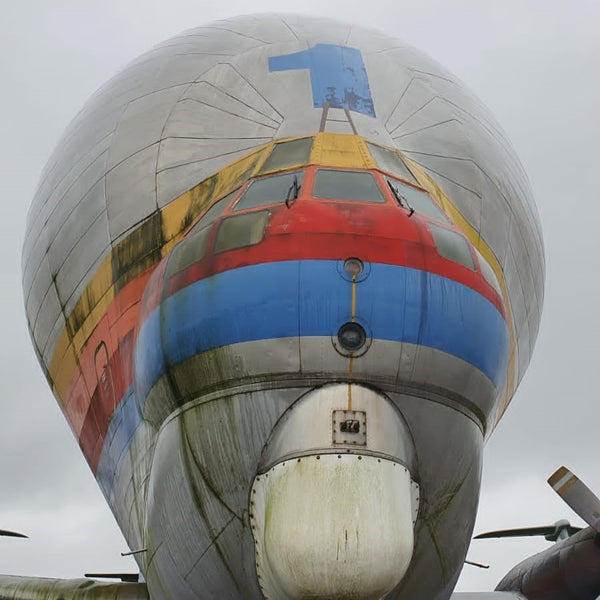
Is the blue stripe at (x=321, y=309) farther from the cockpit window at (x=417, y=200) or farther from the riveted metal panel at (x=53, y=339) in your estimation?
the riveted metal panel at (x=53, y=339)

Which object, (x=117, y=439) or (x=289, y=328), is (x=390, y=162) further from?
(x=117, y=439)

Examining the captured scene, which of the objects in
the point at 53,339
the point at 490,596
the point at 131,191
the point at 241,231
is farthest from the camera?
the point at 490,596

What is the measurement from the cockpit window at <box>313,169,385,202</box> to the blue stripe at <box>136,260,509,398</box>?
0.81 m

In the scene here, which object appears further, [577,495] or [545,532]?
[545,532]

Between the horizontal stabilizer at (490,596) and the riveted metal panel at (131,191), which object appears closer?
the riveted metal panel at (131,191)

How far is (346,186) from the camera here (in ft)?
28.5

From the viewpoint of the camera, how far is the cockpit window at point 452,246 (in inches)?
329

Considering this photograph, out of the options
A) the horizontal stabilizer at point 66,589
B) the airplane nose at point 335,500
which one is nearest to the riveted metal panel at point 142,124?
the horizontal stabilizer at point 66,589

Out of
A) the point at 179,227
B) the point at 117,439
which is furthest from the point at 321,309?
the point at 117,439

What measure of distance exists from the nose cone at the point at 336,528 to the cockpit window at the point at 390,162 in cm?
306

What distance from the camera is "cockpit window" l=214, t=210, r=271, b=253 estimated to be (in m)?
8.30

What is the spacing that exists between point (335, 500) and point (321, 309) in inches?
57.7

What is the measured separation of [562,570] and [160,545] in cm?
621

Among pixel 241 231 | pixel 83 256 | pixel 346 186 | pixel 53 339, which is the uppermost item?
pixel 83 256
